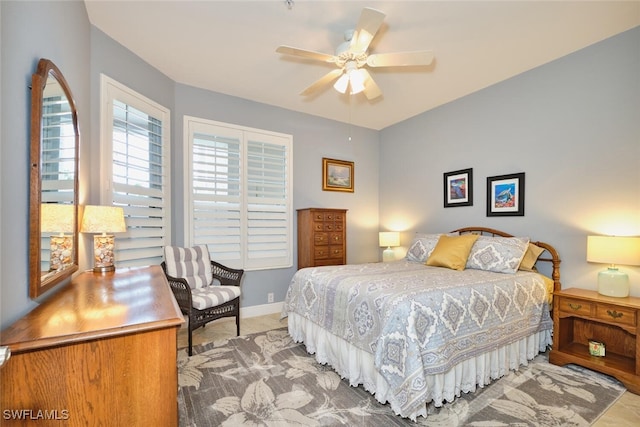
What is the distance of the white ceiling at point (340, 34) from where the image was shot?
7.50ft

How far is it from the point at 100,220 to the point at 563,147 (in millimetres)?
4191

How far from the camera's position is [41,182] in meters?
1.30

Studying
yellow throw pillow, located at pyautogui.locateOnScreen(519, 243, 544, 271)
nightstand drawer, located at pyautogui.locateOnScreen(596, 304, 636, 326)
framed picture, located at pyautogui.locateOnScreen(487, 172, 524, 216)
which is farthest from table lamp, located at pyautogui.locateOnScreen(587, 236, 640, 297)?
framed picture, located at pyautogui.locateOnScreen(487, 172, 524, 216)

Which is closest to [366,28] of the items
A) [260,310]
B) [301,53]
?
[301,53]

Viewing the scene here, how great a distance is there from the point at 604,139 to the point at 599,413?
2287 mm

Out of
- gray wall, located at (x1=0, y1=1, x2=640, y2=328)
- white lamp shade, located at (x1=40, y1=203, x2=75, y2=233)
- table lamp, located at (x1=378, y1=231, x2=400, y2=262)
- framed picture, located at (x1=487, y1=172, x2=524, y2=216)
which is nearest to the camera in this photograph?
gray wall, located at (x1=0, y1=1, x2=640, y2=328)

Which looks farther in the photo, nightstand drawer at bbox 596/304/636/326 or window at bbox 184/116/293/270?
window at bbox 184/116/293/270

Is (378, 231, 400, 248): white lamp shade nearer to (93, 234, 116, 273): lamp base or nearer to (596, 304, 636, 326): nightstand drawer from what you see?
(596, 304, 636, 326): nightstand drawer

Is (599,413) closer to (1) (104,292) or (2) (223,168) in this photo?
(1) (104,292)

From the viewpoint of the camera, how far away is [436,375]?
1937 mm

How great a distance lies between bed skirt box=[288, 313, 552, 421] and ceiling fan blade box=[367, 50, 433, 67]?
2.26 m

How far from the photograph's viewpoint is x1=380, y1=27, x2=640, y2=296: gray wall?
260cm

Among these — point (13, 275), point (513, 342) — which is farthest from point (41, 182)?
point (513, 342)

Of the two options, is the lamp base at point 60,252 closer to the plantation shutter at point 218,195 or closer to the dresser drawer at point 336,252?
the plantation shutter at point 218,195
